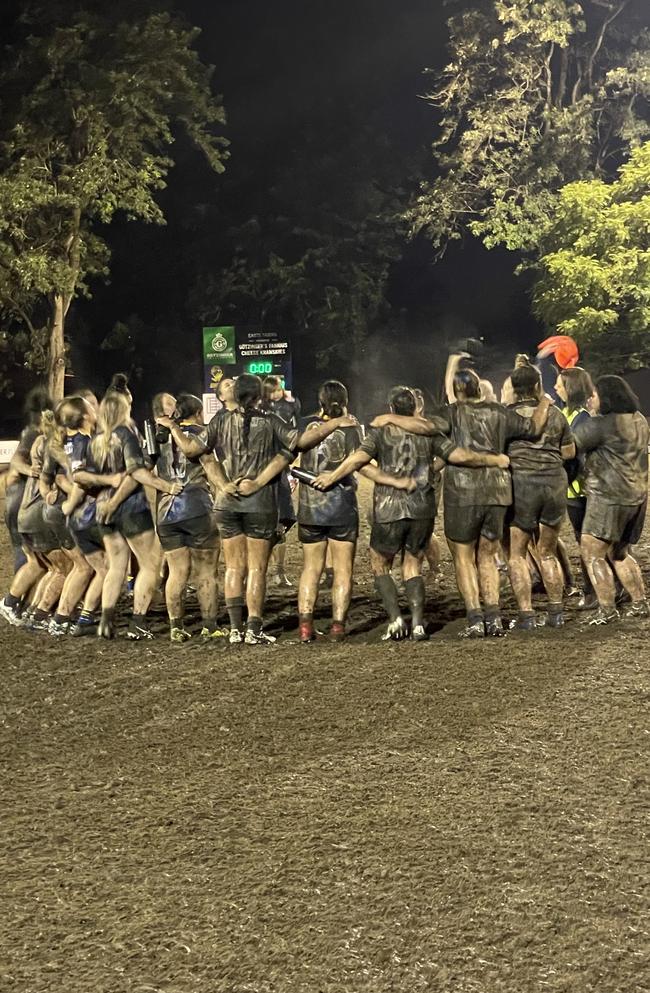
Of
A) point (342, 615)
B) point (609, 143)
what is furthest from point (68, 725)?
point (609, 143)

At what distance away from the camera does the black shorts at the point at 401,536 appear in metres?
8.35

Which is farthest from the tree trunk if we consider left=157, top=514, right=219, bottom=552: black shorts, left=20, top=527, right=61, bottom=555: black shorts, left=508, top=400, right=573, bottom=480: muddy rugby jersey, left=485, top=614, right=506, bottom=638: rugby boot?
left=485, top=614, right=506, bottom=638: rugby boot

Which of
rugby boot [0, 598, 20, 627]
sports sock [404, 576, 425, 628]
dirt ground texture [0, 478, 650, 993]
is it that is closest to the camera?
dirt ground texture [0, 478, 650, 993]

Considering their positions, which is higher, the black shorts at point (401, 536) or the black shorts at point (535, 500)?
the black shorts at point (535, 500)

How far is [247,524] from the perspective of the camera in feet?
27.7

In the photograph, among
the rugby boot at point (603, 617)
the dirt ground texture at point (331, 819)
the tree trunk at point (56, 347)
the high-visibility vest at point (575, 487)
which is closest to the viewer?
the dirt ground texture at point (331, 819)

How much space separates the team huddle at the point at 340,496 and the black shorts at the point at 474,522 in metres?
0.01

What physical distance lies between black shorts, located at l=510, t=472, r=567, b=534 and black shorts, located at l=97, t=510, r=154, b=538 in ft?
9.69

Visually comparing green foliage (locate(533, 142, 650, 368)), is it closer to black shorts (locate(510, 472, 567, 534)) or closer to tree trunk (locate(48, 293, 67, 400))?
tree trunk (locate(48, 293, 67, 400))

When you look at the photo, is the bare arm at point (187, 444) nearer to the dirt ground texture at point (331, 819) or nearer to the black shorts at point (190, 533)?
the black shorts at point (190, 533)

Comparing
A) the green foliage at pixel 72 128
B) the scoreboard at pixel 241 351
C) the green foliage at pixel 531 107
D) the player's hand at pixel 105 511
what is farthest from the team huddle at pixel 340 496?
the green foliage at pixel 531 107

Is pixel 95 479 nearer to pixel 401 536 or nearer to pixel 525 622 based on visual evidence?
pixel 401 536

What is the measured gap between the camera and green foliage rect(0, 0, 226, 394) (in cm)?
3097

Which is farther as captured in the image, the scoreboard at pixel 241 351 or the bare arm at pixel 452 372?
the scoreboard at pixel 241 351
